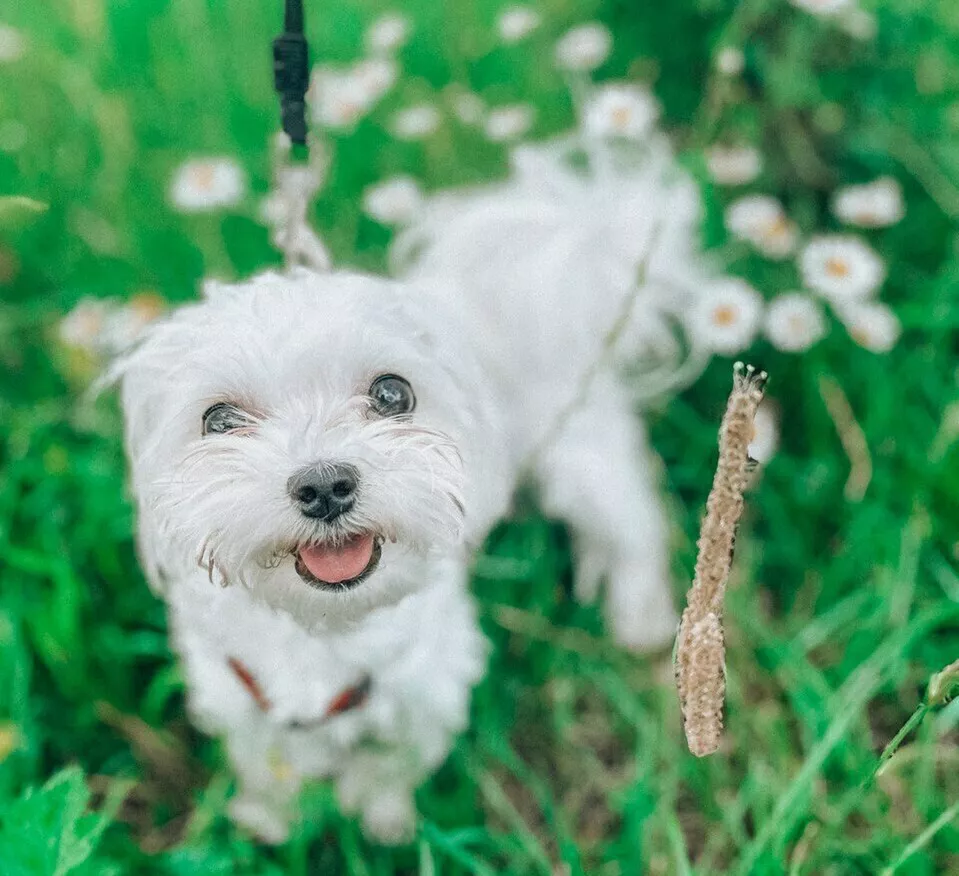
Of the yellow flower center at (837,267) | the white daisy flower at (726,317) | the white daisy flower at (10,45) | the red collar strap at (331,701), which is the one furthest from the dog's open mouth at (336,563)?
the white daisy flower at (10,45)

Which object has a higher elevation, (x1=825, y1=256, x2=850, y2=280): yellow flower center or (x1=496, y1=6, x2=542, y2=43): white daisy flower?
(x1=496, y1=6, x2=542, y2=43): white daisy flower

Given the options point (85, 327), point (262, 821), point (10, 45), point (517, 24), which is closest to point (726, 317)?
point (517, 24)

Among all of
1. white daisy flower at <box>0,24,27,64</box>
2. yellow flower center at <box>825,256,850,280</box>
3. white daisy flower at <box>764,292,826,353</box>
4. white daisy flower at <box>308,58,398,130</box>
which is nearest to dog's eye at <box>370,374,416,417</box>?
white daisy flower at <box>764,292,826,353</box>

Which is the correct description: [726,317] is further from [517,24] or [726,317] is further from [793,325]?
[517,24]

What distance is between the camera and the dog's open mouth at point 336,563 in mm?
1212

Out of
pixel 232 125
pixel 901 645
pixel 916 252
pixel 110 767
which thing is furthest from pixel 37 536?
pixel 916 252

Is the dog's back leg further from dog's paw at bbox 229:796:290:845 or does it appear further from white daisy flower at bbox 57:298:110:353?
white daisy flower at bbox 57:298:110:353

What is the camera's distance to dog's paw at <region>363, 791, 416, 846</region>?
171 cm

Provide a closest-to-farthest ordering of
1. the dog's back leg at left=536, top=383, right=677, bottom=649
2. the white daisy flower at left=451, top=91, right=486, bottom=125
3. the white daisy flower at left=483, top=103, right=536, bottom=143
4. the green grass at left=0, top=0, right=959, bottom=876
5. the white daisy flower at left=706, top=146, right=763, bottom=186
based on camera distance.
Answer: the green grass at left=0, top=0, right=959, bottom=876 < the dog's back leg at left=536, top=383, right=677, bottom=649 < the white daisy flower at left=706, top=146, right=763, bottom=186 < the white daisy flower at left=483, top=103, right=536, bottom=143 < the white daisy flower at left=451, top=91, right=486, bottom=125

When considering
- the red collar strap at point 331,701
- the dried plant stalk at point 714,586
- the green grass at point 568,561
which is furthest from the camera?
the green grass at point 568,561

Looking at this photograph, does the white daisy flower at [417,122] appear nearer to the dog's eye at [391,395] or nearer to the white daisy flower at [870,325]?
the white daisy flower at [870,325]

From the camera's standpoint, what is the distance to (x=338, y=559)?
1220mm

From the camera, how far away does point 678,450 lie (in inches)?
96.2

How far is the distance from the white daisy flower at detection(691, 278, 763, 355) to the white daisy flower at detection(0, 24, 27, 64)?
212 centimetres
